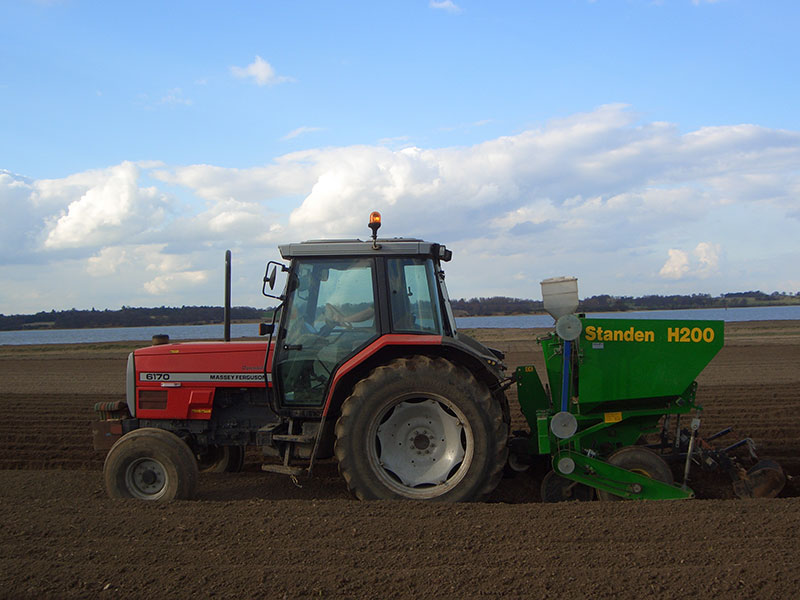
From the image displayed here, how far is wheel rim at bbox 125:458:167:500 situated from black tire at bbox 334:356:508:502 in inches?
61.2

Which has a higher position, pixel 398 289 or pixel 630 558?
Answer: pixel 398 289

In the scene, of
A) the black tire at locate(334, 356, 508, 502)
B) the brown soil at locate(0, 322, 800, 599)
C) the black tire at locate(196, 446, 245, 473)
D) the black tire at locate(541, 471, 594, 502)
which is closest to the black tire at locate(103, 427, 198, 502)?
the brown soil at locate(0, 322, 800, 599)

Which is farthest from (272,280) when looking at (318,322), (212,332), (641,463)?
(212,332)

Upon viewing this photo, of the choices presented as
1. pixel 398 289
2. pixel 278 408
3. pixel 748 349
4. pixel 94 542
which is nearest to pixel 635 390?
pixel 398 289

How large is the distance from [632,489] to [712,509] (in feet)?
1.95

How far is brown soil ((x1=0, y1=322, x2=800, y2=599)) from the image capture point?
352cm

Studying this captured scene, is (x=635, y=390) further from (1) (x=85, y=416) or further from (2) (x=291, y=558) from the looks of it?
(1) (x=85, y=416)

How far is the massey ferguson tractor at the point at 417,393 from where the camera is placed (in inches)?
195

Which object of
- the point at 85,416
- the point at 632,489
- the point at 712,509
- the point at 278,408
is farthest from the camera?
the point at 85,416

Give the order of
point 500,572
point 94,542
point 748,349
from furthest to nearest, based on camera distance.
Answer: point 748,349 → point 94,542 → point 500,572

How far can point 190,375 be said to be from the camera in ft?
18.8

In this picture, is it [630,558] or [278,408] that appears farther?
[278,408]

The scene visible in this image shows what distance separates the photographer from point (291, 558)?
12.8ft

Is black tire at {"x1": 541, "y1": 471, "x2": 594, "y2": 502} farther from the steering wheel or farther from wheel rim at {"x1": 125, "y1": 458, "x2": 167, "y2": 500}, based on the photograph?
wheel rim at {"x1": 125, "y1": 458, "x2": 167, "y2": 500}
